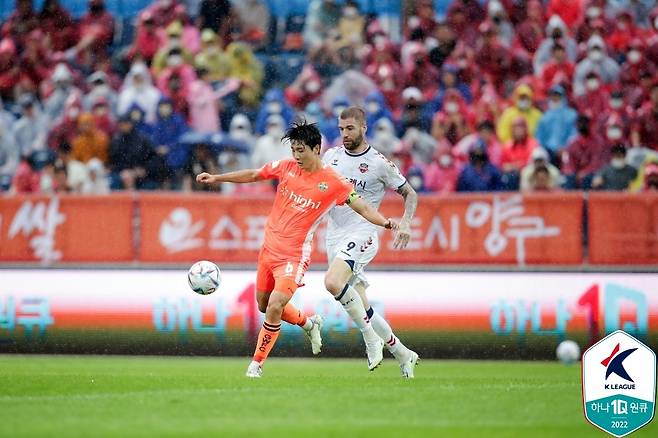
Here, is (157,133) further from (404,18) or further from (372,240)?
(372,240)

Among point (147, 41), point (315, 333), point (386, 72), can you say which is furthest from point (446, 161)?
point (147, 41)

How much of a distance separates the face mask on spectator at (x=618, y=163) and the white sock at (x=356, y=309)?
6.59m

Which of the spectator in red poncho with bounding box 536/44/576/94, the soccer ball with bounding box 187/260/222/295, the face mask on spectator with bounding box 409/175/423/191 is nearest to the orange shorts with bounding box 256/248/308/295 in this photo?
the soccer ball with bounding box 187/260/222/295

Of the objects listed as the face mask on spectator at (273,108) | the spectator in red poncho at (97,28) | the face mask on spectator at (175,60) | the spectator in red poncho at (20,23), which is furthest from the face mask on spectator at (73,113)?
the face mask on spectator at (273,108)

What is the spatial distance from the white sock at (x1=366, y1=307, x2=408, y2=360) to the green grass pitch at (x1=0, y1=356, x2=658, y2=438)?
28 cm

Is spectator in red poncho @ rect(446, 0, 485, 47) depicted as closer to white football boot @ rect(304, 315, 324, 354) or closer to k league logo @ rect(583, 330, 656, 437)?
white football boot @ rect(304, 315, 324, 354)

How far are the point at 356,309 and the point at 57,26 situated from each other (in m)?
12.7

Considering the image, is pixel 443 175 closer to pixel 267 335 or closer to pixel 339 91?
pixel 339 91

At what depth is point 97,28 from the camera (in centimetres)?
2386

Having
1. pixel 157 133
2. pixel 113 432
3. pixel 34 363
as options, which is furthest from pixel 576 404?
pixel 157 133

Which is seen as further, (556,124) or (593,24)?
(593,24)

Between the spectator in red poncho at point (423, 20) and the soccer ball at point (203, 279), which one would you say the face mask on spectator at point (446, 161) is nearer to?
the spectator in red poncho at point (423, 20)

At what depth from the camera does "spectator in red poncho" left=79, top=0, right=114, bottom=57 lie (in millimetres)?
23703

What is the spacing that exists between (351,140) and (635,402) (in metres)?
4.00
